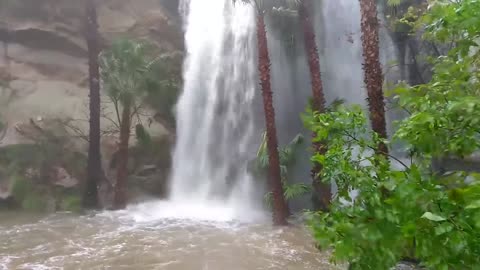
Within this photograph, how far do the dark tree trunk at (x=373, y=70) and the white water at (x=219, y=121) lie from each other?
8.47 metres

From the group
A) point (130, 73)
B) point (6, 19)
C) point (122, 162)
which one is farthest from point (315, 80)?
point (6, 19)

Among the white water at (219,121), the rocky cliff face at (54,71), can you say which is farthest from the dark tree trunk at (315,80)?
the rocky cliff face at (54,71)

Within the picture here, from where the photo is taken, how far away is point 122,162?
1502cm

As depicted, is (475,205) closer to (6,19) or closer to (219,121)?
(219,121)

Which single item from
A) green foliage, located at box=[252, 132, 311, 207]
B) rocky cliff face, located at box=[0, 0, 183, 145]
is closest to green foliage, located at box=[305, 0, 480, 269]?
green foliage, located at box=[252, 132, 311, 207]

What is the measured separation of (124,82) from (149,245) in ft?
21.8

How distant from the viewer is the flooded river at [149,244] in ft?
28.1

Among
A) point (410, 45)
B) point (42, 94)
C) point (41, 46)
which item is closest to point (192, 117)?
point (42, 94)

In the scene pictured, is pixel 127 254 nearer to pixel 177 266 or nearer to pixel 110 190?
pixel 177 266

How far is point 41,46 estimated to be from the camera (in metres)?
20.4

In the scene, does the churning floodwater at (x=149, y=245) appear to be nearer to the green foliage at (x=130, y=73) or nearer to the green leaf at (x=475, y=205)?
the green foliage at (x=130, y=73)

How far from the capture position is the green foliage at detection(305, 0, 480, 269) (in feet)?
6.47

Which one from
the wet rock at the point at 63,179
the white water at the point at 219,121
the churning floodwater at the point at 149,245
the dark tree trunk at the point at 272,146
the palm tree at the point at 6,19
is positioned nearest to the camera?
the churning floodwater at the point at 149,245

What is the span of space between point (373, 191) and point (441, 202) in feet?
1.60
